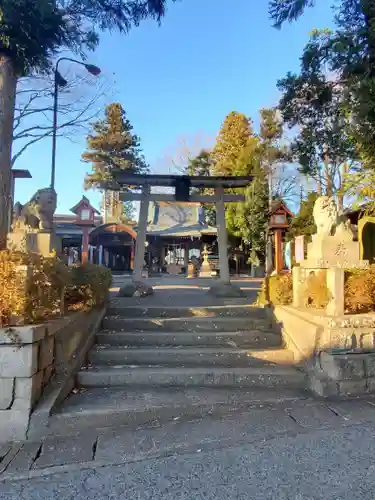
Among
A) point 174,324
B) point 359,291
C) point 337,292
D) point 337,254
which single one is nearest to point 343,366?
point 337,292

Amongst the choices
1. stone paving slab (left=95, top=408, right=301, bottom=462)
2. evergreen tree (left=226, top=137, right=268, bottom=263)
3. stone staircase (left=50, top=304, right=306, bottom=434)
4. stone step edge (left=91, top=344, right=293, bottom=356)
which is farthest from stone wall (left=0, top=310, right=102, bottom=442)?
evergreen tree (left=226, top=137, right=268, bottom=263)

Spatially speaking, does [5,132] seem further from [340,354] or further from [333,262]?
[340,354]

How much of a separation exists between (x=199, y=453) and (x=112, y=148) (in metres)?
32.6

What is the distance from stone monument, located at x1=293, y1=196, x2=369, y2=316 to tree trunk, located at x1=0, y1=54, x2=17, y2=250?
4.53 m

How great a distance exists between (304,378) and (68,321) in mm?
2769

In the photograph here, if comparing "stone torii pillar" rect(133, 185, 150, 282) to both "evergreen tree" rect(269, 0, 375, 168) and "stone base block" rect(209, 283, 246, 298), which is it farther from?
"evergreen tree" rect(269, 0, 375, 168)

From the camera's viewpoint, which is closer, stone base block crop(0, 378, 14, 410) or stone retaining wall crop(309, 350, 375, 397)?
stone base block crop(0, 378, 14, 410)

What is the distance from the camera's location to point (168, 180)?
8.72 meters

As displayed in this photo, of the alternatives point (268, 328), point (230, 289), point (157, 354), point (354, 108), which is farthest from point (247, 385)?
point (354, 108)

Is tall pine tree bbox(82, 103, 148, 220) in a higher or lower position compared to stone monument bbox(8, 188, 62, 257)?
higher

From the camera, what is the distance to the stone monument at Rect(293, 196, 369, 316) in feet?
15.0

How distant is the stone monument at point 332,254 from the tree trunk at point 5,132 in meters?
4.53

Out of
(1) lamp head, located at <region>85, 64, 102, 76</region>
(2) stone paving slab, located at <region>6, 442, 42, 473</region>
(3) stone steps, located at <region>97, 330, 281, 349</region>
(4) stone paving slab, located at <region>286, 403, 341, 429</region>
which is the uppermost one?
(1) lamp head, located at <region>85, 64, 102, 76</region>

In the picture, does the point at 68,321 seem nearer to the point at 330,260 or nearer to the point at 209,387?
the point at 209,387
